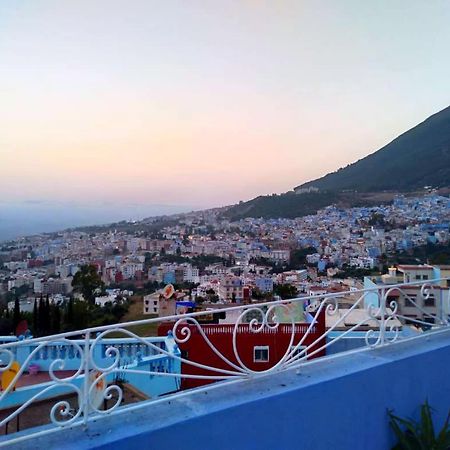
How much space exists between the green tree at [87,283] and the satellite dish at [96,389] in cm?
1639

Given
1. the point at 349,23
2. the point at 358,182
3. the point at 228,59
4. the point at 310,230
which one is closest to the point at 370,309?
the point at 349,23

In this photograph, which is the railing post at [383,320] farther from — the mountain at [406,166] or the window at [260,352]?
the mountain at [406,166]

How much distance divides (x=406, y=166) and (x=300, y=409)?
38449 mm

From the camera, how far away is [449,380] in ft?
7.27

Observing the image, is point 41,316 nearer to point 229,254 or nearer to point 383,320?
point 383,320

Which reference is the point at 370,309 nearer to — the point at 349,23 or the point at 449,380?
the point at 449,380

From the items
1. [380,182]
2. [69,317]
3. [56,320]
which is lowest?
[69,317]

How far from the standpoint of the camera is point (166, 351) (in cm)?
173

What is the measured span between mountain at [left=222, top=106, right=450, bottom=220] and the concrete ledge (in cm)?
3117

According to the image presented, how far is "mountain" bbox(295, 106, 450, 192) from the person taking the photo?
32.8m

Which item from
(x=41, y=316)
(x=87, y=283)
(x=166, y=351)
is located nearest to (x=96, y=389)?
(x=166, y=351)

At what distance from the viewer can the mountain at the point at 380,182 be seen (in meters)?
33.0

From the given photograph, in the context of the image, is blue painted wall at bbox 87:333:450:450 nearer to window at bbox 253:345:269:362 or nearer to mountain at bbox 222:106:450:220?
window at bbox 253:345:269:362

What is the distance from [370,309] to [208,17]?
32.2ft
